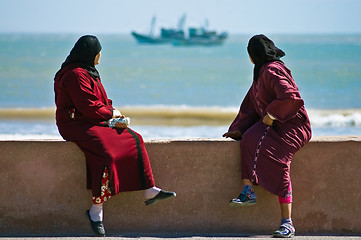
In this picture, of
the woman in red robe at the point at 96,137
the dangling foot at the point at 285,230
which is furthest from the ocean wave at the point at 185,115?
the woman in red robe at the point at 96,137

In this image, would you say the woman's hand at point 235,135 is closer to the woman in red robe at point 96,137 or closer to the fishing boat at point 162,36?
the woman in red robe at point 96,137

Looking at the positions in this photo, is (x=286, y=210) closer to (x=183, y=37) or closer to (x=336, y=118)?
→ (x=336, y=118)

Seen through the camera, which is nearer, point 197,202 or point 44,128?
point 197,202

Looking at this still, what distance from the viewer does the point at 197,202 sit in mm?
4867

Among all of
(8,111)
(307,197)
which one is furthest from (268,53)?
(8,111)

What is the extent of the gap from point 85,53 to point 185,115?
622 inches

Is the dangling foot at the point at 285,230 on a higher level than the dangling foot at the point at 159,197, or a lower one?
lower

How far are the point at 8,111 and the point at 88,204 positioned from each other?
55.6 ft

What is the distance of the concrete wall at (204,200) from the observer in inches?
189

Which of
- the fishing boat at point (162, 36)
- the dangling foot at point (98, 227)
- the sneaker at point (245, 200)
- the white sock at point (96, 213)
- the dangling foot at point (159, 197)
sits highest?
the sneaker at point (245, 200)

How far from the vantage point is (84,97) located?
4.67 meters

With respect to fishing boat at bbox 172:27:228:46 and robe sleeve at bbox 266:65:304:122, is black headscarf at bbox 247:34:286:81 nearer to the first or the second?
robe sleeve at bbox 266:65:304:122

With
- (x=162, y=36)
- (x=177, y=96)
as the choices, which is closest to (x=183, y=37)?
(x=162, y=36)

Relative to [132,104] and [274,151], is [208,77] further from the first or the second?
[274,151]
